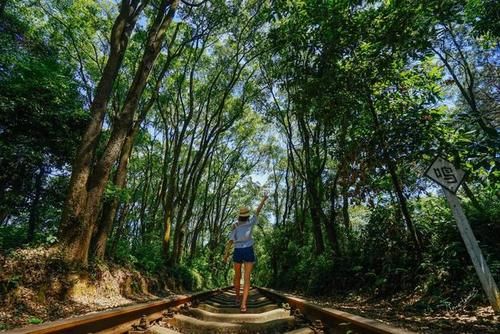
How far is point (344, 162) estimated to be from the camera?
26.3 ft

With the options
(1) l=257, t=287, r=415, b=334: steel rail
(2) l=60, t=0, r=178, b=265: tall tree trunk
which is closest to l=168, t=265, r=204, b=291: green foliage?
(2) l=60, t=0, r=178, b=265: tall tree trunk

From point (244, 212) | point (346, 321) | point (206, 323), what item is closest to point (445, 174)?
point (346, 321)

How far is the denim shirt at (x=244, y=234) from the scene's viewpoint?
580cm

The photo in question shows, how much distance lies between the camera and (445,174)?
445 cm

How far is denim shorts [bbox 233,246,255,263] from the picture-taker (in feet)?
18.9

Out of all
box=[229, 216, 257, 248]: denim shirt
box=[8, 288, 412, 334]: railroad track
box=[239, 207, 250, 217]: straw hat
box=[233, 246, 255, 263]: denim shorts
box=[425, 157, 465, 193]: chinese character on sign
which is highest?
box=[425, 157, 465, 193]: chinese character on sign

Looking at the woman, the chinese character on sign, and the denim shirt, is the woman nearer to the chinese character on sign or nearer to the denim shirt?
the denim shirt

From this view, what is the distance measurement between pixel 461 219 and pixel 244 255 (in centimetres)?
318

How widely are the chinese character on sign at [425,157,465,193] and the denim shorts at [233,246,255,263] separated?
2.90 metres

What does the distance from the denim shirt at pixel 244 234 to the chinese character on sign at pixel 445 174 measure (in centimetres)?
273

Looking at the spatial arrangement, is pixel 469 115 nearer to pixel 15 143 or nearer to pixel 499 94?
pixel 15 143

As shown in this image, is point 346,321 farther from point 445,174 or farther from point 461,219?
point 445,174

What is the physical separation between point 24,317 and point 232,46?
14878 mm

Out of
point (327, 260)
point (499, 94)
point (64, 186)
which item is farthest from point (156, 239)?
point (499, 94)
